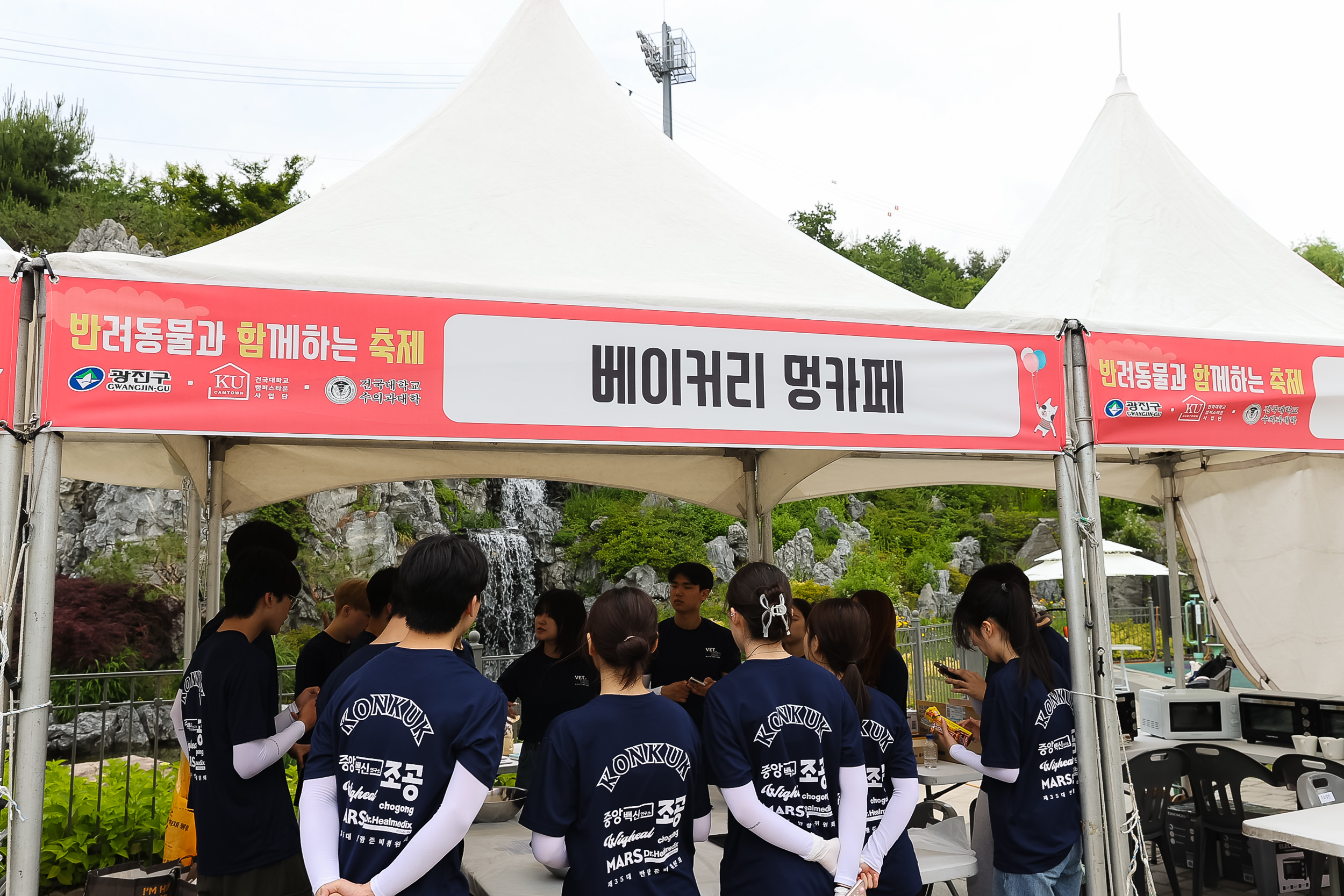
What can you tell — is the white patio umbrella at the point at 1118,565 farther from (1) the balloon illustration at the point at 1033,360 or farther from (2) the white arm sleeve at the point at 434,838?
(2) the white arm sleeve at the point at 434,838

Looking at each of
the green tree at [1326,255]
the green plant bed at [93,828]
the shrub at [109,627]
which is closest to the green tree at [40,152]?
the shrub at [109,627]

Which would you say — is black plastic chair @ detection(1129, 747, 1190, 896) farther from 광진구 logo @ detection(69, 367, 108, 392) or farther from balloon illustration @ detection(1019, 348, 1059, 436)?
광진구 logo @ detection(69, 367, 108, 392)

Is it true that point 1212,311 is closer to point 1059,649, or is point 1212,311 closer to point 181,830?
point 1059,649

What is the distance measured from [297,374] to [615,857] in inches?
59.6

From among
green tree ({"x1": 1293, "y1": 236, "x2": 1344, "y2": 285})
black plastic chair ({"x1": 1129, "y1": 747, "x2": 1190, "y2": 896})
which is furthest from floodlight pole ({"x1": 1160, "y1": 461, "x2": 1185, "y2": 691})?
green tree ({"x1": 1293, "y1": 236, "x2": 1344, "y2": 285})

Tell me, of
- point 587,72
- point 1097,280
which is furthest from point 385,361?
point 1097,280

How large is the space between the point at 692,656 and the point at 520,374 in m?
2.16

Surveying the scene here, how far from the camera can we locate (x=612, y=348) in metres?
2.84

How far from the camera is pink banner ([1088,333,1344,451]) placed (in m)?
3.29

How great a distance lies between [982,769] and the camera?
2906 millimetres

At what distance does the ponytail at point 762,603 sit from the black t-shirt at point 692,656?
7.15 ft

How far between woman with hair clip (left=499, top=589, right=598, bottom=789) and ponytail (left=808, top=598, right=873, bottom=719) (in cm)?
114

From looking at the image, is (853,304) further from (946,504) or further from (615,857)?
(946,504)

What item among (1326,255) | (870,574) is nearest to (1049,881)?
(870,574)
